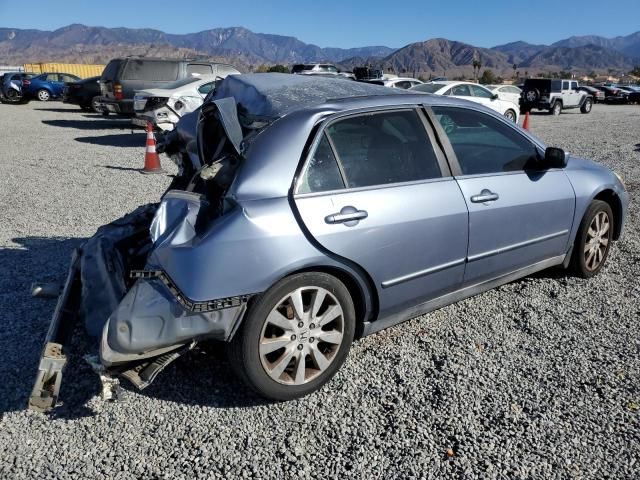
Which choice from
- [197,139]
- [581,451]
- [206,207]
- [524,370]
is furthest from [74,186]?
[581,451]

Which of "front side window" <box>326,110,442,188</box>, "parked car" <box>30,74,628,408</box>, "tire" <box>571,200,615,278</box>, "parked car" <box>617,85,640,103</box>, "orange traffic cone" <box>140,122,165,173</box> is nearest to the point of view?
"parked car" <box>30,74,628,408</box>

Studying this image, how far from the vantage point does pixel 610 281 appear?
4676mm

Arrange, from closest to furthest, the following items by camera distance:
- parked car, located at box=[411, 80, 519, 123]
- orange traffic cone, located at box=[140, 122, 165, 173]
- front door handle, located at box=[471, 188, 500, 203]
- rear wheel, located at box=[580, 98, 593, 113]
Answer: front door handle, located at box=[471, 188, 500, 203] < orange traffic cone, located at box=[140, 122, 165, 173] < parked car, located at box=[411, 80, 519, 123] < rear wheel, located at box=[580, 98, 593, 113]

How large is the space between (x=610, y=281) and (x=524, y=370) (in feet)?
6.24

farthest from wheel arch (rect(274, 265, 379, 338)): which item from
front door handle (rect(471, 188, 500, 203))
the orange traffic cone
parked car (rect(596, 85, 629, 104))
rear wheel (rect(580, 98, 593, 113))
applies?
parked car (rect(596, 85, 629, 104))

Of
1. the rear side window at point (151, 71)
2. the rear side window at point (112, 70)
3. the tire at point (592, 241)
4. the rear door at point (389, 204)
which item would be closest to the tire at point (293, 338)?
the rear door at point (389, 204)

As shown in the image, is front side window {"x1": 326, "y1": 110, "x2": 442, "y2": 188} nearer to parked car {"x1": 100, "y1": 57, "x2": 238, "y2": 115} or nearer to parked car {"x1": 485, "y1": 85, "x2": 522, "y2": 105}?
parked car {"x1": 100, "y1": 57, "x2": 238, "y2": 115}

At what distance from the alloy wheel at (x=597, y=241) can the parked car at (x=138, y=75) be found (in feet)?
38.7

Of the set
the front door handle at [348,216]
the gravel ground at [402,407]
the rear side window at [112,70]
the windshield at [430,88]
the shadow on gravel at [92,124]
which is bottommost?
the gravel ground at [402,407]

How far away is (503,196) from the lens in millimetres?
3688

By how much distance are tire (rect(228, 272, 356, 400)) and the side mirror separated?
6.57 ft

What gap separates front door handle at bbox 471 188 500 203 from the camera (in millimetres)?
3520

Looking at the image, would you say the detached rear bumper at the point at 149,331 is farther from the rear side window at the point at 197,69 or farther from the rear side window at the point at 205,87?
the rear side window at the point at 197,69

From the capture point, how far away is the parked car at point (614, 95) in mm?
36844
